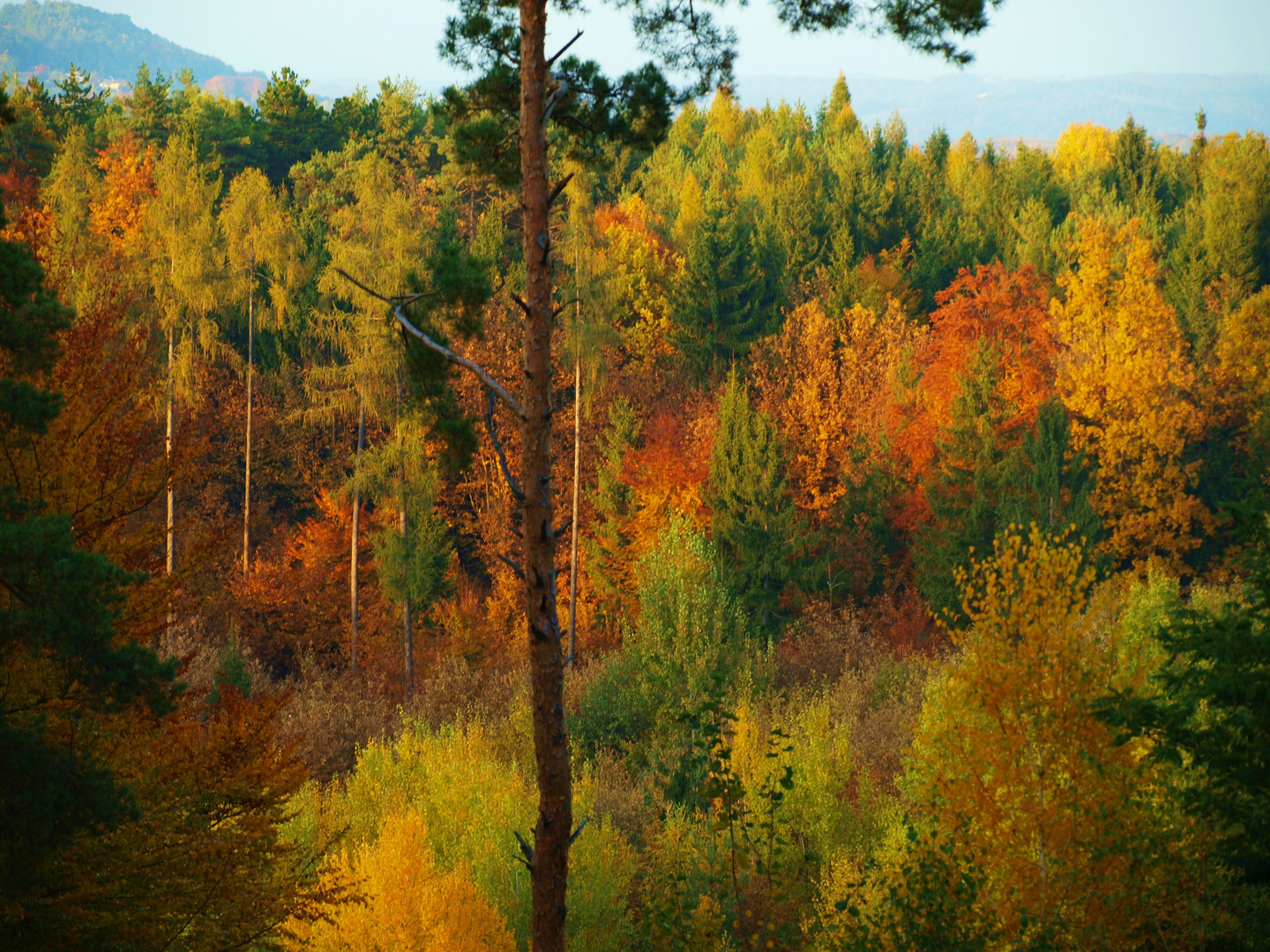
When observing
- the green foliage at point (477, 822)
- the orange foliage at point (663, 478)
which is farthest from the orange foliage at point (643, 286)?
the green foliage at point (477, 822)

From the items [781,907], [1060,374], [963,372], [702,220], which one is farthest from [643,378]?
[781,907]

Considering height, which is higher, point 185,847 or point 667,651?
point 185,847

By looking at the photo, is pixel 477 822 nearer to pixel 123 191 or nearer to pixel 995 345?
pixel 995 345

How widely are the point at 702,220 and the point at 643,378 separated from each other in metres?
5.70

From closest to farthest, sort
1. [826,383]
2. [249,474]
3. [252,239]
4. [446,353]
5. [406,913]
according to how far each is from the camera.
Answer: [446,353] < [406,913] < [252,239] < [249,474] < [826,383]

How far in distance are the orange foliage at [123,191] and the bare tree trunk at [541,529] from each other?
2863 cm

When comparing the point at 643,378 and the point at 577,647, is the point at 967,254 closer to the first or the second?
the point at 643,378

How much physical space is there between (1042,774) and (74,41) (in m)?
190

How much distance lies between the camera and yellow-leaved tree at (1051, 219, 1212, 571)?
101 ft

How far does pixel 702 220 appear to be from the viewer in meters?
33.8

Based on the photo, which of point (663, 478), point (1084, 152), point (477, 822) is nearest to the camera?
point (477, 822)

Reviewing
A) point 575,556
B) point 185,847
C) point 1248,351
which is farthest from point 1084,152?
point 185,847

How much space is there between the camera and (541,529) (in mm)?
6359

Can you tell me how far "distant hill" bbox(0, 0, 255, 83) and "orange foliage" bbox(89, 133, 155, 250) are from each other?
298ft
